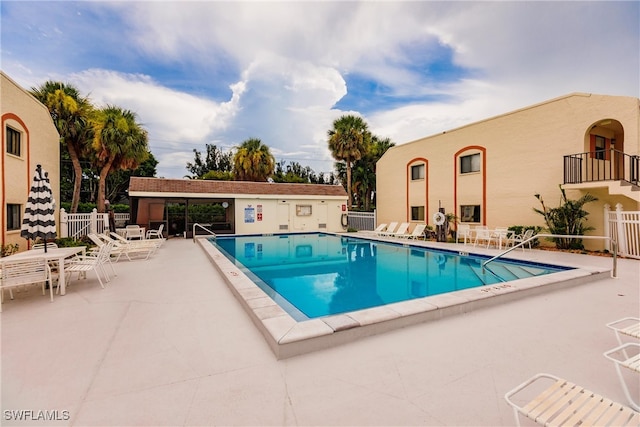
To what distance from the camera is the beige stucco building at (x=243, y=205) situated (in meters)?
18.9

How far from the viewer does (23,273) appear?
18.1 feet

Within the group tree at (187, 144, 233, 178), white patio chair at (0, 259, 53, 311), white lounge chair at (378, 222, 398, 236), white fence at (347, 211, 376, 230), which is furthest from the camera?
tree at (187, 144, 233, 178)

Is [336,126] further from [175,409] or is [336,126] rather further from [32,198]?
[175,409]

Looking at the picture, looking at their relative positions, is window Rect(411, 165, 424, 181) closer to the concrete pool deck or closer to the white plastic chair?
the concrete pool deck

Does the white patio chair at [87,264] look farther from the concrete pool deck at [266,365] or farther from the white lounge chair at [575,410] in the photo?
the white lounge chair at [575,410]

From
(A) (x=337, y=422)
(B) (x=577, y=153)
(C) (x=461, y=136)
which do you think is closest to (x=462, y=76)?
(C) (x=461, y=136)

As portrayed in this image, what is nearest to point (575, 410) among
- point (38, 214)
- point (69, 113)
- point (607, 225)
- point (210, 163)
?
point (38, 214)

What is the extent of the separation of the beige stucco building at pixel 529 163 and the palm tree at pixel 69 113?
19432 mm

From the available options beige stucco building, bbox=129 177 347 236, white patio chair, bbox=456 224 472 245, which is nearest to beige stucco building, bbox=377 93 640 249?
white patio chair, bbox=456 224 472 245

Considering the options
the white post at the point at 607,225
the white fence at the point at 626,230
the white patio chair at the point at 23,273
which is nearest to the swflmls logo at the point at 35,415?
the white patio chair at the point at 23,273

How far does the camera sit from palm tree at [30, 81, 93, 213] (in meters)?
15.1

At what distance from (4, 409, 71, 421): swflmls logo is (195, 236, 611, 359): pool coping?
1.92 metres

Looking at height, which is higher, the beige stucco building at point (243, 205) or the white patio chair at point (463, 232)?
the beige stucco building at point (243, 205)

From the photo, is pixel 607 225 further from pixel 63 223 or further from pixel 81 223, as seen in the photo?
pixel 81 223
